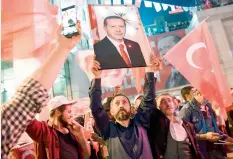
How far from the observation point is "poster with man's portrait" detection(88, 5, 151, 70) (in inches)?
66.7

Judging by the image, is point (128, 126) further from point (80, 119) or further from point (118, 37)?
point (118, 37)

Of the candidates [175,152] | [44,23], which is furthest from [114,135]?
[44,23]

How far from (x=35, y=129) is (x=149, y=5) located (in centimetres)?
135

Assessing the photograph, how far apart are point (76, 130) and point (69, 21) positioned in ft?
1.98

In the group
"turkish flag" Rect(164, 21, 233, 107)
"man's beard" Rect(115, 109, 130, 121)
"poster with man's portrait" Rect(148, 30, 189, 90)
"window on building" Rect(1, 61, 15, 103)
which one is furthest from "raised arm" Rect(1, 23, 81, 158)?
"turkish flag" Rect(164, 21, 233, 107)

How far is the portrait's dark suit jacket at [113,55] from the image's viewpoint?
166 centimetres

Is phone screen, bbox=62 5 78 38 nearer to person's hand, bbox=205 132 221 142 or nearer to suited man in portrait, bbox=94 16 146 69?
suited man in portrait, bbox=94 16 146 69

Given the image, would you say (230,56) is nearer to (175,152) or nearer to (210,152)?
(210,152)

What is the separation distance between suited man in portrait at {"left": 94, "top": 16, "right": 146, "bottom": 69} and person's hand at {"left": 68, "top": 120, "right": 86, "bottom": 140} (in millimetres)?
432

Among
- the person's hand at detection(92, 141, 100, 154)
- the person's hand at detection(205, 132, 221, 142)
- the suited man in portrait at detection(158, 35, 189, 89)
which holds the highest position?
the suited man in portrait at detection(158, 35, 189, 89)

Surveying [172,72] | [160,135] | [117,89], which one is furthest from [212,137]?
[117,89]

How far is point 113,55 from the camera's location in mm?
1708

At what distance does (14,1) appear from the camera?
1.33 m

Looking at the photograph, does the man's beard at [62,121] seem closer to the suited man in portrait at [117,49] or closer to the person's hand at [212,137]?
the suited man in portrait at [117,49]
